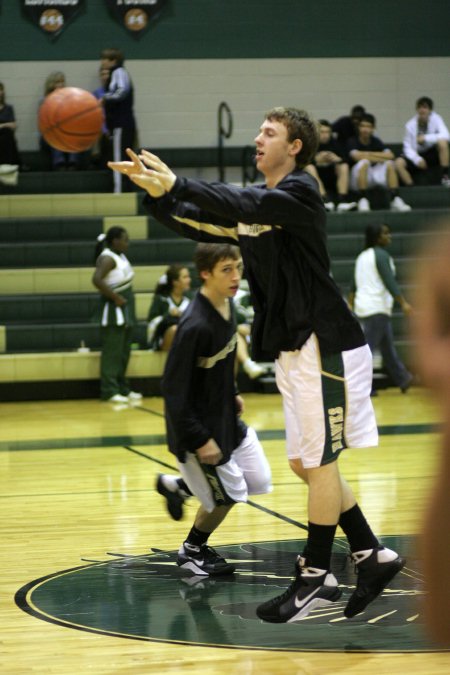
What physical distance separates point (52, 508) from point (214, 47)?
36.5 feet

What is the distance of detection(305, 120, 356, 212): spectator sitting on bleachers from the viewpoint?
1499cm

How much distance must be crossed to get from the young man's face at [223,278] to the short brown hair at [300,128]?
781 mm

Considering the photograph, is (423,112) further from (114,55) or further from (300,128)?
(300,128)

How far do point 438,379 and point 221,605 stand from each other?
123 inches

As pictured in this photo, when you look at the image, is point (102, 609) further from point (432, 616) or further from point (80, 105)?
point (80, 105)

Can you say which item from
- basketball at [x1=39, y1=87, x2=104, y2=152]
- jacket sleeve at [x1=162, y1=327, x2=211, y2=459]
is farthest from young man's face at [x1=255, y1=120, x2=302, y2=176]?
basketball at [x1=39, y1=87, x2=104, y2=152]

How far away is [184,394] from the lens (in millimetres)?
Answer: 4762

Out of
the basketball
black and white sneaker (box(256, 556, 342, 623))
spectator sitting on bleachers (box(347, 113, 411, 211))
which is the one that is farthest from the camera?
spectator sitting on bleachers (box(347, 113, 411, 211))

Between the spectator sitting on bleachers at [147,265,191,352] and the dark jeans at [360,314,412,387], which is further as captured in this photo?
the dark jeans at [360,314,412,387]

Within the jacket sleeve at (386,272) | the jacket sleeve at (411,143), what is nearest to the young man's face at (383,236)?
the jacket sleeve at (386,272)

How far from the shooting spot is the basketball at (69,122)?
11.0 metres

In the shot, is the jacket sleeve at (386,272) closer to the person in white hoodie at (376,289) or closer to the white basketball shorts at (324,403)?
the person in white hoodie at (376,289)

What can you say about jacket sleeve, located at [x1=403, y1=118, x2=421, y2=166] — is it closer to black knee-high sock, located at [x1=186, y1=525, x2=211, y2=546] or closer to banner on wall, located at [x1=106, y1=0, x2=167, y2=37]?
banner on wall, located at [x1=106, y1=0, x2=167, y2=37]

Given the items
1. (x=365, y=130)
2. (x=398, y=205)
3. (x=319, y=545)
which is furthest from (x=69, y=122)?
(x=319, y=545)
